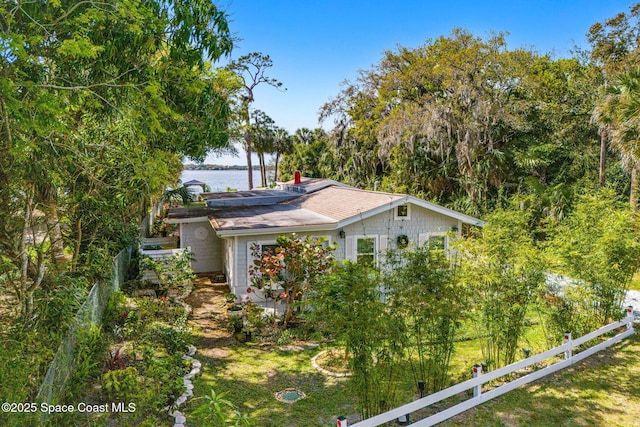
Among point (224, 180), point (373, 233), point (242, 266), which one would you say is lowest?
point (242, 266)

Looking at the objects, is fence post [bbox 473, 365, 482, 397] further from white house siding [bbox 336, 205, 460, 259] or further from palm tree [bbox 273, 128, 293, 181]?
palm tree [bbox 273, 128, 293, 181]

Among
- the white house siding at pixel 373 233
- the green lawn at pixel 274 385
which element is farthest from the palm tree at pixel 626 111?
the green lawn at pixel 274 385

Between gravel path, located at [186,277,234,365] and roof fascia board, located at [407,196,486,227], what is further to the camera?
roof fascia board, located at [407,196,486,227]

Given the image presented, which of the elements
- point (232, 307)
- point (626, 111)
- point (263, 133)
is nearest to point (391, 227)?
point (232, 307)

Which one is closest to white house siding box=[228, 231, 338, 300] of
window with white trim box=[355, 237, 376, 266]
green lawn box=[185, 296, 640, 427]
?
green lawn box=[185, 296, 640, 427]

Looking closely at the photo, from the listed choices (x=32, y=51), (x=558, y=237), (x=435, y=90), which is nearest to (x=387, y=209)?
(x=558, y=237)

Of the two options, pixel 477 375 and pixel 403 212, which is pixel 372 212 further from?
pixel 477 375
